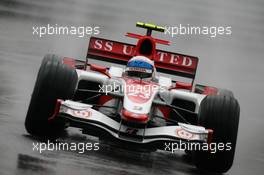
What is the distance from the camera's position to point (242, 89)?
65.4ft

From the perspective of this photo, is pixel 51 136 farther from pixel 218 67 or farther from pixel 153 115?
pixel 218 67

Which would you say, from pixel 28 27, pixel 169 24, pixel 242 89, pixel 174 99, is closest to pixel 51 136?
pixel 174 99

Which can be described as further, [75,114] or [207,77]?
[207,77]

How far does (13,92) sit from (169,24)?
17811 millimetres

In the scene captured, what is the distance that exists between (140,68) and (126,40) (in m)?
13.9

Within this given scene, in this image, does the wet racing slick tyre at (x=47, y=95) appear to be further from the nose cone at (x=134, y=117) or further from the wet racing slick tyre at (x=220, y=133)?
the wet racing slick tyre at (x=220, y=133)

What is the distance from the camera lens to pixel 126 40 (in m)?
26.0

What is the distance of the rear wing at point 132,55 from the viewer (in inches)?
537

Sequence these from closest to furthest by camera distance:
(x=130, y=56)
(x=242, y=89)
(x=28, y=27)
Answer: (x=130, y=56) → (x=242, y=89) → (x=28, y=27)

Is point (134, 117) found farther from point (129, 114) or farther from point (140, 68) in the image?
point (140, 68)

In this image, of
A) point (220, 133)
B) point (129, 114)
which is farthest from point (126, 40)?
point (129, 114)

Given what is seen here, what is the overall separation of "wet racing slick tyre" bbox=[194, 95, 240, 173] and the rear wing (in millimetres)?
3028

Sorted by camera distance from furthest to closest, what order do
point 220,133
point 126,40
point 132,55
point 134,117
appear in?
point 126,40
point 132,55
point 220,133
point 134,117

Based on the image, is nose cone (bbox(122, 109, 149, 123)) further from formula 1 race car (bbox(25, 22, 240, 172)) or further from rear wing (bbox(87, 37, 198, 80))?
rear wing (bbox(87, 37, 198, 80))
